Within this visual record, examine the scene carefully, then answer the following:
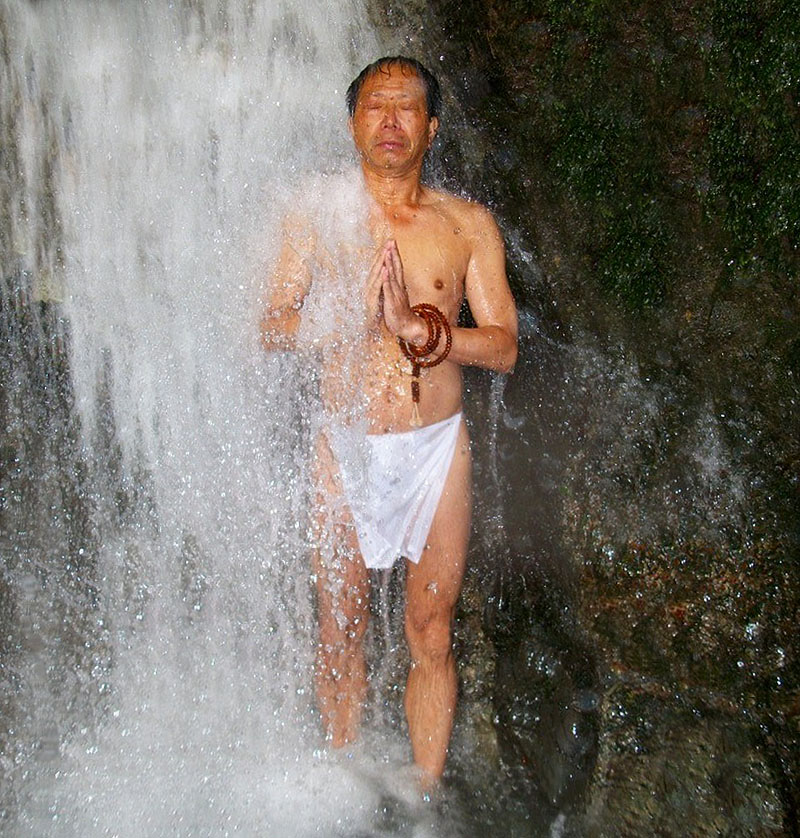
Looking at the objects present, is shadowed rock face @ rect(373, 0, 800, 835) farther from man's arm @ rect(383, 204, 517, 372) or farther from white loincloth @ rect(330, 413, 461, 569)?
white loincloth @ rect(330, 413, 461, 569)

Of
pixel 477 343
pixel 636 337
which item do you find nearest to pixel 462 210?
pixel 477 343

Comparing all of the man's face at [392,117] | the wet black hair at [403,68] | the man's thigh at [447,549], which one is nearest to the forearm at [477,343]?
the man's thigh at [447,549]

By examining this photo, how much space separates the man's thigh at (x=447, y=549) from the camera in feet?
10.5

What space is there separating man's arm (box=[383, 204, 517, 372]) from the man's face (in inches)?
11.0

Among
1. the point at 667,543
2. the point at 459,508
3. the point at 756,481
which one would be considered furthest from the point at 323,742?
the point at 756,481

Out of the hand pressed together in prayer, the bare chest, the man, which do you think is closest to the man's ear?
the man

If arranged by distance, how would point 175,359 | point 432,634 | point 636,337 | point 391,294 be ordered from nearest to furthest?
point 391,294 < point 432,634 < point 175,359 < point 636,337

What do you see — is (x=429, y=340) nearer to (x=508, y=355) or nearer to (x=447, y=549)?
(x=508, y=355)

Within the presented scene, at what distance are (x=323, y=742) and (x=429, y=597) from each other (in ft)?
1.93

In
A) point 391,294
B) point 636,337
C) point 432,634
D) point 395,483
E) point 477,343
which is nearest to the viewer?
point 391,294

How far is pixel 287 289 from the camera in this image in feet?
10.2

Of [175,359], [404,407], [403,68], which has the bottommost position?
[404,407]

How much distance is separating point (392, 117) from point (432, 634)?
1.53 meters

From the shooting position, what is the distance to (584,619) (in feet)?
12.5
